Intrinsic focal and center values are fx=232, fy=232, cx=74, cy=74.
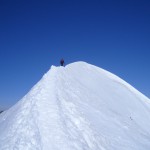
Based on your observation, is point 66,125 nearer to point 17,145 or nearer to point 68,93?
point 17,145

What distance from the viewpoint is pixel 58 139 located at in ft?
38.8

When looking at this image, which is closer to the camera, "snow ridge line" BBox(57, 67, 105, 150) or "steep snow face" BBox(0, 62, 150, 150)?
"steep snow face" BBox(0, 62, 150, 150)

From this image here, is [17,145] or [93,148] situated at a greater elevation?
[17,145]

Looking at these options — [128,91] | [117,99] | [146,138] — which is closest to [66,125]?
[146,138]

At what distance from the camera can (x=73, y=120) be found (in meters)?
14.2

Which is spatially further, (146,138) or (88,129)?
(146,138)

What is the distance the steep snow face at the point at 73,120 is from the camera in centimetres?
1198

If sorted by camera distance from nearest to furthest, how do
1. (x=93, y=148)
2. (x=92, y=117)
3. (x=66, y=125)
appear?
1. (x=93, y=148)
2. (x=66, y=125)
3. (x=92, y=117)

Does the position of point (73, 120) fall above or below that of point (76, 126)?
above

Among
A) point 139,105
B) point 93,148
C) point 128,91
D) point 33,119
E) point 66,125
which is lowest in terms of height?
point 93,148

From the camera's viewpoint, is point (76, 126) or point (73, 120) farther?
point (73, 120)

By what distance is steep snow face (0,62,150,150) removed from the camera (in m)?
12.0

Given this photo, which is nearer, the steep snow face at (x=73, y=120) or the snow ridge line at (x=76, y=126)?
the steep snow face at (x=73, y=120)

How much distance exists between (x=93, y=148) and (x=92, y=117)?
4148 mm
